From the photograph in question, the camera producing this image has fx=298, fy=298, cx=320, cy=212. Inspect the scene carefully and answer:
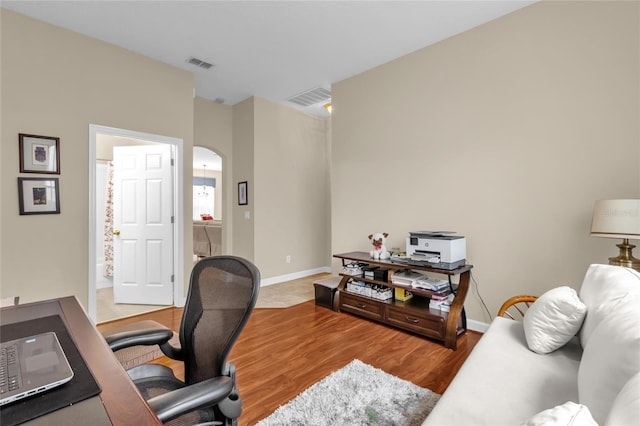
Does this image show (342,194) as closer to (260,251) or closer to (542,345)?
(260,251)

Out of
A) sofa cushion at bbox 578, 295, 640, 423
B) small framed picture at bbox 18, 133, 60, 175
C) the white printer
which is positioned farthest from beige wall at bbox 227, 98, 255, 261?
sofa cushion at bbox 578, 295, 640, 423

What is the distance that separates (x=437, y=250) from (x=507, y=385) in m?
1.52

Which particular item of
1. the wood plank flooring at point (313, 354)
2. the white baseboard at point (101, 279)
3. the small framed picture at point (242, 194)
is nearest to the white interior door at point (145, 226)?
the wood plank flooring at point (313, 354)

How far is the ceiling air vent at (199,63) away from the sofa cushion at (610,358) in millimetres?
4107

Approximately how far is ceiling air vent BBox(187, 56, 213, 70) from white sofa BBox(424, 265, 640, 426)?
391 centimetres

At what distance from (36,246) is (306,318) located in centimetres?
266

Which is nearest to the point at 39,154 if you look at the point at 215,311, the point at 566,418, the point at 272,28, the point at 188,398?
the point at 272,28

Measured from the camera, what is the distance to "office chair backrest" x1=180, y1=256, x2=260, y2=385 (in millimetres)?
1077

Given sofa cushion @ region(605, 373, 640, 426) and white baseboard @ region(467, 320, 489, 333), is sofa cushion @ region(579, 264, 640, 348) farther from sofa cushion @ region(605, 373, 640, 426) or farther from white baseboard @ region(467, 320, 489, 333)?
white baseboard @ region(467, 320, 489, 333)

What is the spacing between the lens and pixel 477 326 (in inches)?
114

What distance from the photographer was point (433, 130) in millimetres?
3189

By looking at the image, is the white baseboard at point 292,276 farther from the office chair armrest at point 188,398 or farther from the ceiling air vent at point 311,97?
the office chair armrest at point 188,398

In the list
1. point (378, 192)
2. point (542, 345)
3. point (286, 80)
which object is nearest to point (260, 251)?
point (378, 192)

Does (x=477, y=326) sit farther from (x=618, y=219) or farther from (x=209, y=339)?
(x=209, y=339)
